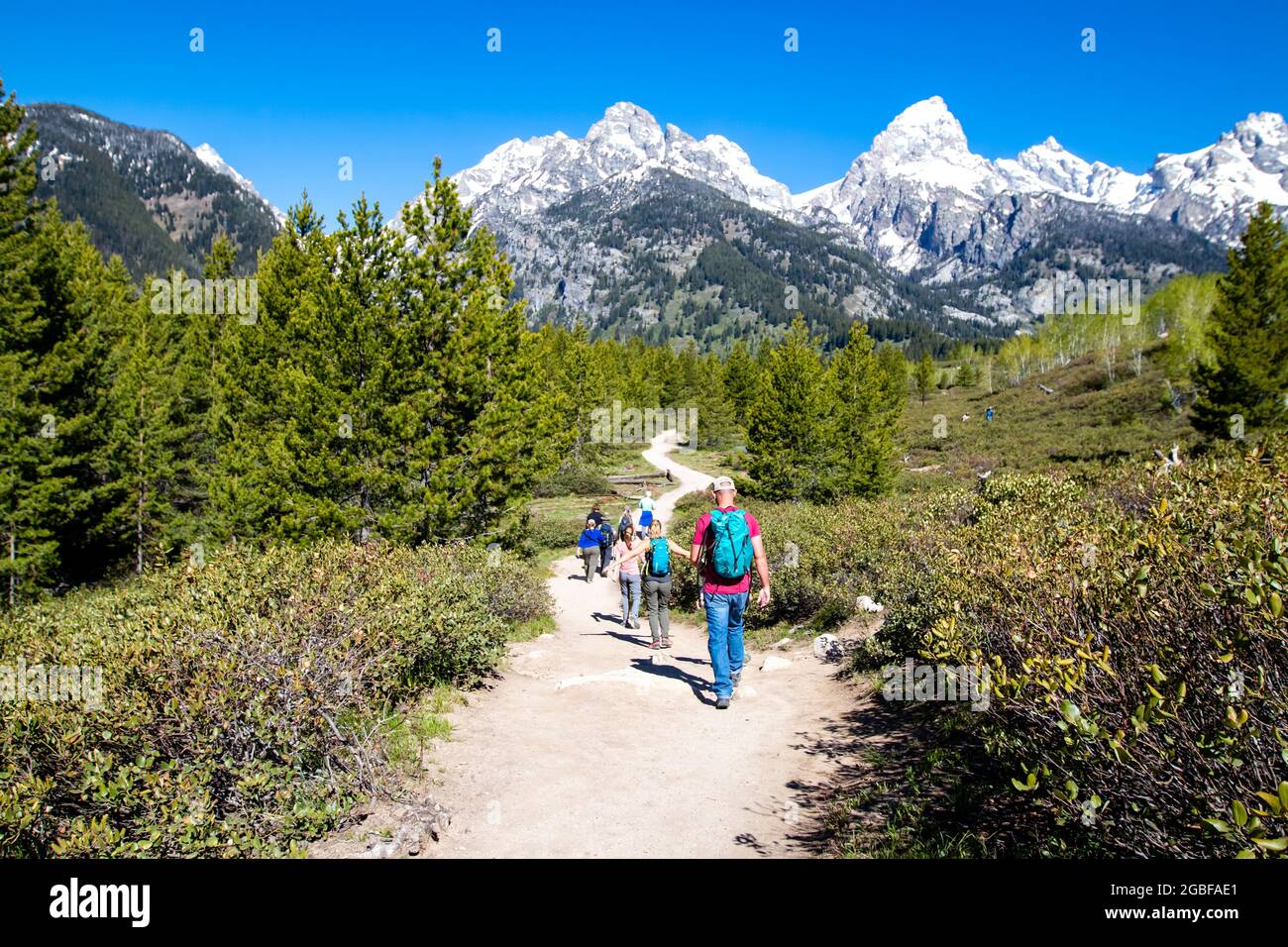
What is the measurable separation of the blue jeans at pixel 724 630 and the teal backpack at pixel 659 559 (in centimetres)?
349

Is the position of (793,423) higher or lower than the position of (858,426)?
higher

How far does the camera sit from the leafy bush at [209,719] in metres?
4.15

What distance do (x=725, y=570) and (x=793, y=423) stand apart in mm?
20743

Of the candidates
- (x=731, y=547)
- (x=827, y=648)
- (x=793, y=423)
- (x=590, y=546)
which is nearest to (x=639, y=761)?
(x=731, y=547)

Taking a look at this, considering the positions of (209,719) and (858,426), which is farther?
(858,426)

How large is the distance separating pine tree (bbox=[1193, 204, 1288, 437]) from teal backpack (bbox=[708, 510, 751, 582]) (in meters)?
36.2

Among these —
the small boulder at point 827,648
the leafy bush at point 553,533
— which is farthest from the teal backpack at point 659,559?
the leafy bush at point 553,533

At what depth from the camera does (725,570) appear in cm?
762

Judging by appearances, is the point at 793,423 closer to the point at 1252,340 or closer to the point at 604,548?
the point at 604,548

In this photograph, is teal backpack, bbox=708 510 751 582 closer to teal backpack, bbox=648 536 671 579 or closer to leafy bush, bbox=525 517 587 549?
teal backpack, bbox=648 536 671 579

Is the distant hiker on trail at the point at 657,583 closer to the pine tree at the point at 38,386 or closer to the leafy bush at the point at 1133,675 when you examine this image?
the leafy bush at the point at 1133,675

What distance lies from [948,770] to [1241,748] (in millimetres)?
2951

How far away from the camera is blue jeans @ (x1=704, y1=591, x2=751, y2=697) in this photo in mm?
7785
